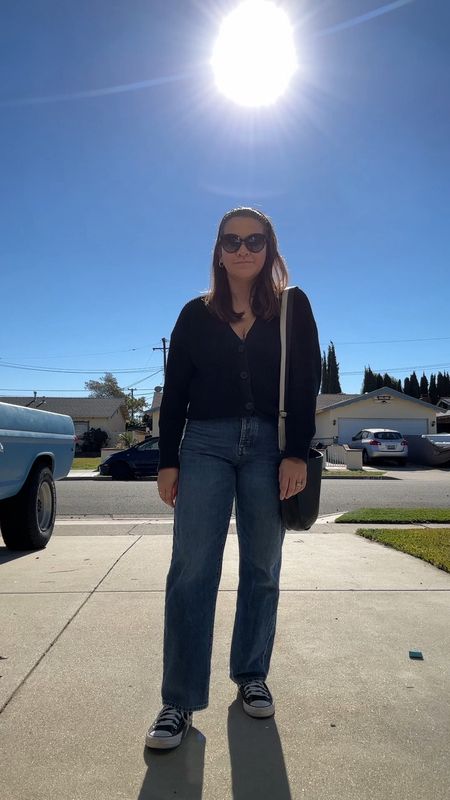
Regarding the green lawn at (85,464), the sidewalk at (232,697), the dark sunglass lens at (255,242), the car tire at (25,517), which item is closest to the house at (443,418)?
the green lawn at (85,464)

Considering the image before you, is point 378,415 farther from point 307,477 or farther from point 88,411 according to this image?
point 307,477

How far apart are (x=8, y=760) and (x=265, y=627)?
996 mm

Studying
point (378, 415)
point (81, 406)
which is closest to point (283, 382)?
point (378, 415)

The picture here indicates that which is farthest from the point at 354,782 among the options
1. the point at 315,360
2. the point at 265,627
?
the point at 315,360

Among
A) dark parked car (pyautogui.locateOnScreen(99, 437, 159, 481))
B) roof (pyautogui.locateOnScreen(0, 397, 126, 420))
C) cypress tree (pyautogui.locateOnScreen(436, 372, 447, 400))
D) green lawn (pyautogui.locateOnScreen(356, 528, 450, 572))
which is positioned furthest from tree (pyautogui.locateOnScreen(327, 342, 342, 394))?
green lawn (pyautogui.locateOnScreen(356, 528, 450, 572))

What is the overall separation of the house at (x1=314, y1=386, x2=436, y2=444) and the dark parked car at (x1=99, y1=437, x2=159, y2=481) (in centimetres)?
1581

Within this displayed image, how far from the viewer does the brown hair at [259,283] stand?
97.7 inches

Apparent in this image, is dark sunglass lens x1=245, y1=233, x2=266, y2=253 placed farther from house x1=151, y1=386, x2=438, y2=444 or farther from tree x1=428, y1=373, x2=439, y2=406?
tree x1=428, y1=373, x2=439, y2=406

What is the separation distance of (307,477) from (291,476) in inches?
3.8

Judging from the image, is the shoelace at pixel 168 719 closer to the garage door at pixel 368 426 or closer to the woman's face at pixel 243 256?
the woman's face at pixel 243 256

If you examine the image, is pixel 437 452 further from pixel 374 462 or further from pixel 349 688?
pixel 349 688

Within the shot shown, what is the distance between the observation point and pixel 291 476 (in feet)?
7.47

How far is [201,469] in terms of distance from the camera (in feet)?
7.57

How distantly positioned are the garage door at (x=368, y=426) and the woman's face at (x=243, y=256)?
97.1 feet
